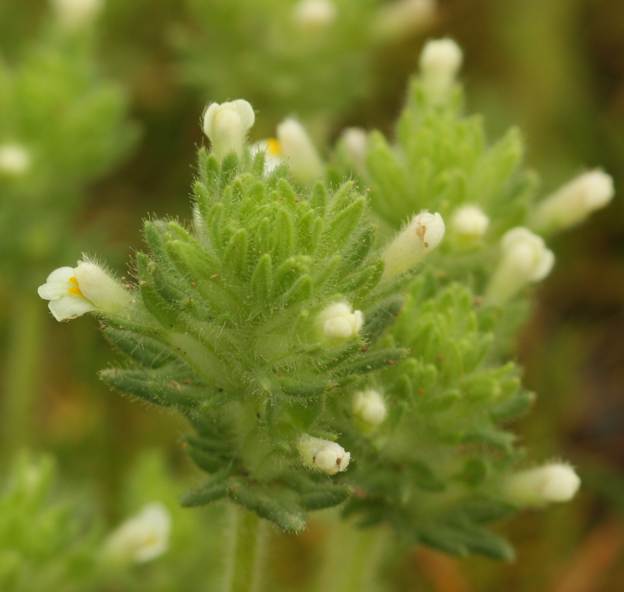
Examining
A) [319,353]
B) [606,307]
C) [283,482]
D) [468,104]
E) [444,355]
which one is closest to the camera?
[319,353]

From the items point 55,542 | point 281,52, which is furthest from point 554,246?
point 55,542

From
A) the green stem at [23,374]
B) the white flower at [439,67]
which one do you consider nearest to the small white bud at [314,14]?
the white flower at [439,67]

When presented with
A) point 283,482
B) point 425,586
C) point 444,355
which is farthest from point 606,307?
point 283,482

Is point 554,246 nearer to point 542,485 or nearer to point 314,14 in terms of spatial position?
point 314,14

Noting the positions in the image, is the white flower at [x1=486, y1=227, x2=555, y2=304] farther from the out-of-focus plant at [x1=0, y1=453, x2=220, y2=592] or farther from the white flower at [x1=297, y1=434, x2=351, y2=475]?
the out-of-focus plant at [x1=0, y1=453, x2=220, y2=592]

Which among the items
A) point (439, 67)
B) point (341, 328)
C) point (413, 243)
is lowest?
point (341, 328)

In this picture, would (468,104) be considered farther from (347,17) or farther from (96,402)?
(96,402)
